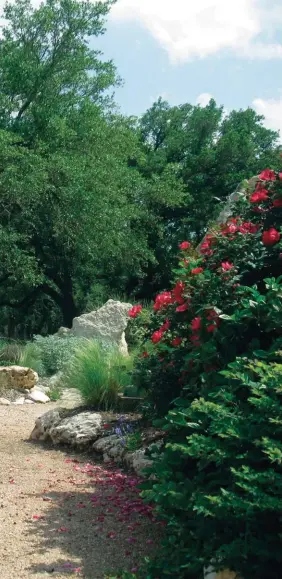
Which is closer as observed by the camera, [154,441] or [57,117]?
[154,441]

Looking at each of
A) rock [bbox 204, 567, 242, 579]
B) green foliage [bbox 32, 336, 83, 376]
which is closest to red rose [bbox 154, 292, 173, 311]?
rock [bbox 204, 567, 242, 579]

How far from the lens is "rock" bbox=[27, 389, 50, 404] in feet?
34.7

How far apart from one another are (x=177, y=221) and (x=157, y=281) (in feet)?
7.49

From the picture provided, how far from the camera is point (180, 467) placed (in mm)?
3547

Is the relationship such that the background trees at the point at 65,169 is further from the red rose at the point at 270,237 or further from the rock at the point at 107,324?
the red rose at the point at 270,237

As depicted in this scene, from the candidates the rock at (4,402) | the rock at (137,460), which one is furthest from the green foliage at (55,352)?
the rock at (137,460)

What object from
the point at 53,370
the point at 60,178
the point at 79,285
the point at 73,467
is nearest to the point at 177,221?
the point at 79,285

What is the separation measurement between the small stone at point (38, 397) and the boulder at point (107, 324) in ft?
8.07

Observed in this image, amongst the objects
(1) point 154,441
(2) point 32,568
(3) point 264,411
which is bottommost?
(2) point 32,568

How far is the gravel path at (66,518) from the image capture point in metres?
3.85

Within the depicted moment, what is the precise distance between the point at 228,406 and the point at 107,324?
10.2 meters

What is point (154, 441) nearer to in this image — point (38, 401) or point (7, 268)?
point (38, 401)

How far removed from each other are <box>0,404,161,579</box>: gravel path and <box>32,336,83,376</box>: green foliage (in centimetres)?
598

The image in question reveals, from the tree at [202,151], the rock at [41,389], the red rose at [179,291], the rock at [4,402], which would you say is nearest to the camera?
the red rose at [179,291]
